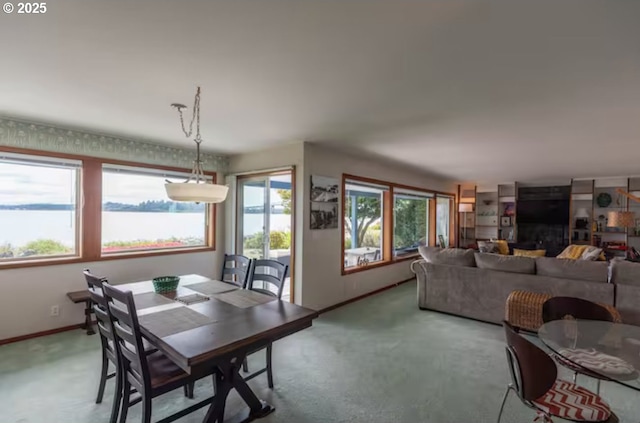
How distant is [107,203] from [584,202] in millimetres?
9694

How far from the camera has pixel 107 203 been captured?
391 cm

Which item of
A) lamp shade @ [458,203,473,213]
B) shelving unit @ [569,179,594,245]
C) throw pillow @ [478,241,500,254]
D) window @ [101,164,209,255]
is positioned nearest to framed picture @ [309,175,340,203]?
window @ [101,164,209,255]

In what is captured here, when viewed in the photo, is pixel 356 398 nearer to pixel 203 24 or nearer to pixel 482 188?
pixel 203 24

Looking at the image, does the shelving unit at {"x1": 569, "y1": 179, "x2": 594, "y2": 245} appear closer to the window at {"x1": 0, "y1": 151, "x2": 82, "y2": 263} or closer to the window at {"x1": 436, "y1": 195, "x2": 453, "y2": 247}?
the window at {"x1": 436, "y1": 195, "x2": 453, "y2": 247}

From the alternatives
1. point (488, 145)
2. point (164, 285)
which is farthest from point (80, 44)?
point (488, 145)

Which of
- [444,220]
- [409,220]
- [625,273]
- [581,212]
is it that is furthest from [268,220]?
[581,212]

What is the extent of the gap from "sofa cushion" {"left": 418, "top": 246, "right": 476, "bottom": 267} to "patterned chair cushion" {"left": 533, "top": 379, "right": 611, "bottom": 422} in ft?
8.41

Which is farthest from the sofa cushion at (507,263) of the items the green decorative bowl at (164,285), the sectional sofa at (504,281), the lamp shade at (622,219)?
the lamp shade at (622,219)

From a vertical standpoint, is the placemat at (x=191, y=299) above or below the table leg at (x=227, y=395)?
above

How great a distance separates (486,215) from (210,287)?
8.12m

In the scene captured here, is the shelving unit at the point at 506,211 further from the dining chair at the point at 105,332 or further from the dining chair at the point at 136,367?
the dining chair at the point at 105,332

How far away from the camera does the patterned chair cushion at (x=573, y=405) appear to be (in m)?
1.48

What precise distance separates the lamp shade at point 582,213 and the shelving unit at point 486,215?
171 centimetres

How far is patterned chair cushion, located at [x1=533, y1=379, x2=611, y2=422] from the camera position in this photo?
4.85 ft
